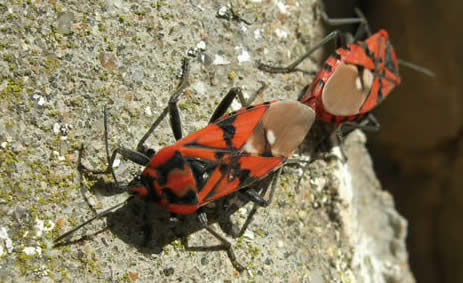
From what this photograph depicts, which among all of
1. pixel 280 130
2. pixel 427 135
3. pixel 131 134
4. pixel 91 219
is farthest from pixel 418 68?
pixel 91 219

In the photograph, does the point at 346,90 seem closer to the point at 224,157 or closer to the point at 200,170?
the point at 224,157

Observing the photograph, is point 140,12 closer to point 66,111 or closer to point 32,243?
point 66,111

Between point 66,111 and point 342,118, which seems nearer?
point 66,111

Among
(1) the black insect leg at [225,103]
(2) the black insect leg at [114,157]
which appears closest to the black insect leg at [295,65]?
(1) the black insect leg at [225,103]

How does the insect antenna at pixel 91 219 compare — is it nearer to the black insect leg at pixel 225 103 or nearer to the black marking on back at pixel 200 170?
the black marking on back at pixel 200 170

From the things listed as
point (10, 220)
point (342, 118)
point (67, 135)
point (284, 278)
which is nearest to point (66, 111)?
point (67, 135)
